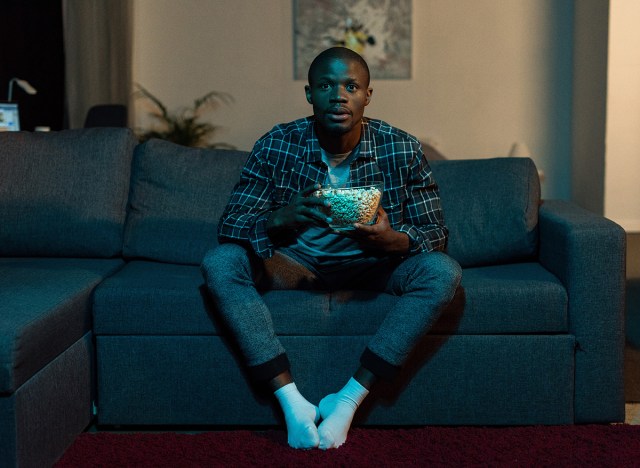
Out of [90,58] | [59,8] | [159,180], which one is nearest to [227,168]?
[159,180]

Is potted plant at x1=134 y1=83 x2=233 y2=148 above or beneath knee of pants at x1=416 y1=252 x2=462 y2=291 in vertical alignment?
above

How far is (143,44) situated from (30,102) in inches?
37.6

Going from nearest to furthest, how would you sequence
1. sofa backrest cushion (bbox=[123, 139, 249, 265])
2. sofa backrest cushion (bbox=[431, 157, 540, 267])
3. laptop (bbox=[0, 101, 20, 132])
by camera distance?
1. sofa backrest cushion (bbox=[431, 157, 540, 267])
2. sofa backrest cushion (bbox=[123, 139, 249, 265])
3. laptop (bbox=[0, 101, 20, 132])

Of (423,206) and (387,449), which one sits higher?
(423,206)

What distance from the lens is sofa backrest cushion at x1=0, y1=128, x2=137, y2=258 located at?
8.84ft

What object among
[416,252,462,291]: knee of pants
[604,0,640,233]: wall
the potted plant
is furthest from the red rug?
the potted plant

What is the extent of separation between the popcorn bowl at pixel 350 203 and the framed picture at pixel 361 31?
446cm

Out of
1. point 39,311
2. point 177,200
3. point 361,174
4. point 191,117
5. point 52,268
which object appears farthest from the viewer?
point 191,117

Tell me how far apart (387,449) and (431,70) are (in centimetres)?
469

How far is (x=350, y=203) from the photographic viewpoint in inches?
74.7

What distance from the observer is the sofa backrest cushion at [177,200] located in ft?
8.75

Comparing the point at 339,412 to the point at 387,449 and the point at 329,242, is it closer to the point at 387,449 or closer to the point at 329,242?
the point at 387,449

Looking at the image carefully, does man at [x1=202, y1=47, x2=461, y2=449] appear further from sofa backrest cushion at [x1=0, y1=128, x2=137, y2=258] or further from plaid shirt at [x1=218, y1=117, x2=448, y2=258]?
sofa backrest cushion at [x1=0, y1=128, x2=137, y2=258]

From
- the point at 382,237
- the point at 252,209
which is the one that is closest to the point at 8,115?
the point at 252,209
